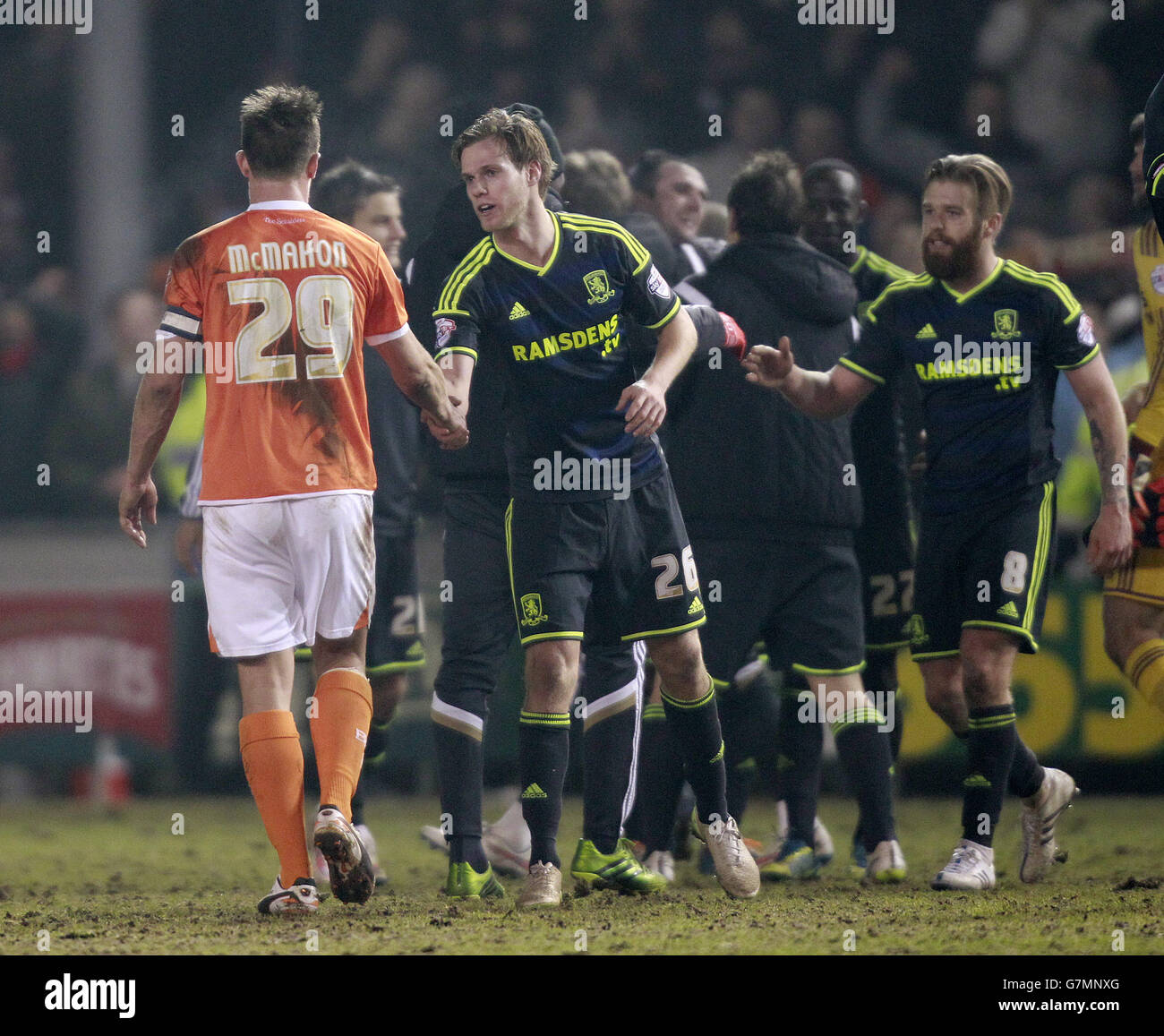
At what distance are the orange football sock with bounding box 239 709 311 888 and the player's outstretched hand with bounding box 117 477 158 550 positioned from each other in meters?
0.62

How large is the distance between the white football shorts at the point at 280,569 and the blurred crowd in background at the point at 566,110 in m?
4.70

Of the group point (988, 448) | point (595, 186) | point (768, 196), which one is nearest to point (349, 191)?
point (595, 186)

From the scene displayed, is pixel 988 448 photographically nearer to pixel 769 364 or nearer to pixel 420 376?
pixel 769 364

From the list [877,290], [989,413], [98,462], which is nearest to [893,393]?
[877,290]

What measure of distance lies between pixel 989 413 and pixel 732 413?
0.91 metres

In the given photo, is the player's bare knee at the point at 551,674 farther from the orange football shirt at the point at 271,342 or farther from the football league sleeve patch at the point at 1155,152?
the football league sleeve patch at the point at 1155,152

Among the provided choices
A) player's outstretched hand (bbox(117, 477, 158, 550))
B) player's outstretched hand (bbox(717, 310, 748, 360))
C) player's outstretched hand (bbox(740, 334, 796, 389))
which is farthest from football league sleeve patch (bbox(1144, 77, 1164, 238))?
player's outstretched hand (bbox(117, 477, 158, 550))

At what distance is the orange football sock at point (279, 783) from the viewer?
468 centimetres

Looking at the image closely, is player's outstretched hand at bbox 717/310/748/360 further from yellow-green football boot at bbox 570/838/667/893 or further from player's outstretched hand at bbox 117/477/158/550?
player's outstretched hand at bbox 117/477/158/550

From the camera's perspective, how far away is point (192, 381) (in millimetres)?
9383

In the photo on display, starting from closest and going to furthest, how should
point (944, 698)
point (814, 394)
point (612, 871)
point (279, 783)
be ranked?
point (279, 783) → point (612, 871) → point (814, 394) → point (944, 698)

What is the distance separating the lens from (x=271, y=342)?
4.70 metres

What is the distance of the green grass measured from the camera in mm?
4246

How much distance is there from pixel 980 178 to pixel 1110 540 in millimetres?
1188
